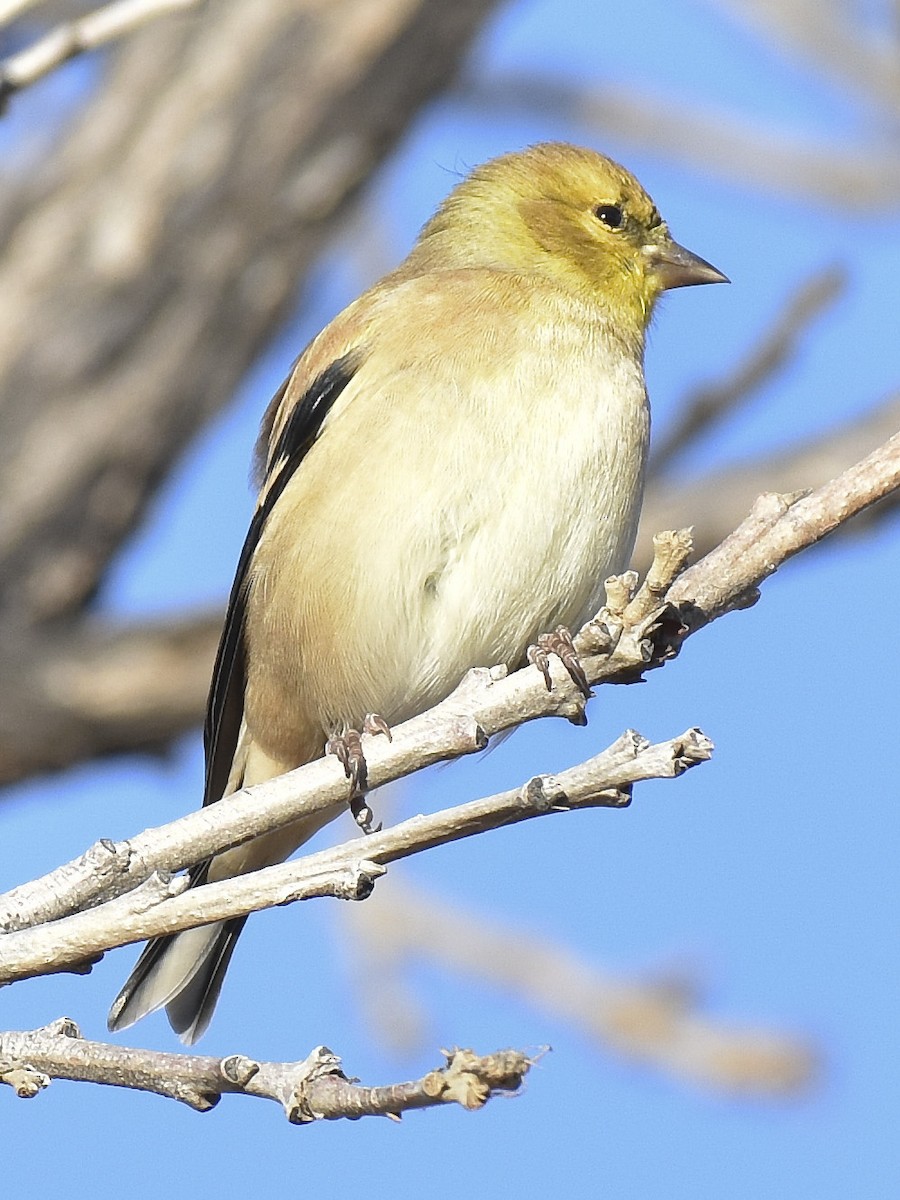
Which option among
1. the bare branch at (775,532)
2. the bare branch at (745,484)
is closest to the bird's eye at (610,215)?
the bare branch at (745,484)

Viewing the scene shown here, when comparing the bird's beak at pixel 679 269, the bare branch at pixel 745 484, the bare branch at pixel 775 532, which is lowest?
the bare branch at pixel 775 532

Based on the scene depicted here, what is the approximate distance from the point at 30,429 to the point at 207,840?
14.9ft

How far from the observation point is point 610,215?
17.7 ft

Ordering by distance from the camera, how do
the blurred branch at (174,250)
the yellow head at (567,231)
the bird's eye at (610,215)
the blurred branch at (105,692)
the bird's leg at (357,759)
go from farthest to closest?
the blurred branch at (174,250) < the blurred branch at (105,692) < the bird's eye at (610,215) < the yellow head at (567,231) < the bird's leg at (357,759)

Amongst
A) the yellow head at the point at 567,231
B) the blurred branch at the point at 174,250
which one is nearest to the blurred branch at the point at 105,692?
the blurred branch at the point at 174,250

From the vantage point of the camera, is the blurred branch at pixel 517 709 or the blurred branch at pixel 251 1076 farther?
the blurred branch at pixel 517 709

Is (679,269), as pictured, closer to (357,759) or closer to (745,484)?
(745,484)

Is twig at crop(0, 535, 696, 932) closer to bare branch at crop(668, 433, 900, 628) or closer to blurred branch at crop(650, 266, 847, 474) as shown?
bare branch at crop(668, 433, 900, 628)

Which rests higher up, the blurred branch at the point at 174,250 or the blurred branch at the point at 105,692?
the blurred branch at the point at 174,250

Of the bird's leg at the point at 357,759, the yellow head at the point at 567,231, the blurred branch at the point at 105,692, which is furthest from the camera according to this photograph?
the blurred branch at the point at 105,692

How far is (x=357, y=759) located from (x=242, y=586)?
189 centimetres

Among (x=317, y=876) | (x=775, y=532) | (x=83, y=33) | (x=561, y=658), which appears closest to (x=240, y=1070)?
(x=317, y=876)

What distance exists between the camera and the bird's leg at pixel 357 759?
10.1 feet

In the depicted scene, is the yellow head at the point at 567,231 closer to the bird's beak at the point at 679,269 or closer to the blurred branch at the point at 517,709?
the bird's beak at the point at 679,269
